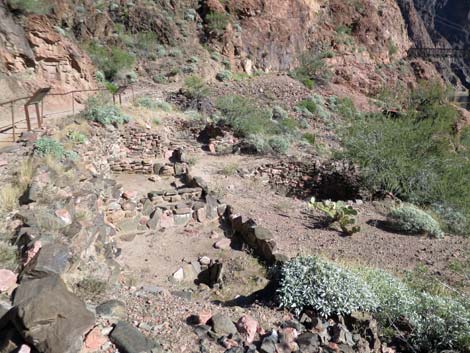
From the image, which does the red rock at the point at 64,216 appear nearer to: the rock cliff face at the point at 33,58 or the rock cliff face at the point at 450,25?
the rock cliff face at the point at 33,58

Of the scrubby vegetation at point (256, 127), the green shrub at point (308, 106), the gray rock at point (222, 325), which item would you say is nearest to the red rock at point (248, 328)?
the gray rock at point (222, 325)

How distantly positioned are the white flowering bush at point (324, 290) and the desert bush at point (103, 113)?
9.21 metres

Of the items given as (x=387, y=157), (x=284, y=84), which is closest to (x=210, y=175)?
(x=387, y=157)

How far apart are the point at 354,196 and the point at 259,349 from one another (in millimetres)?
7947

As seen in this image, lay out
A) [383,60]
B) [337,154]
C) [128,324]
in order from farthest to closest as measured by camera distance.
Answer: [383,60]
[337,154]
[128,324]

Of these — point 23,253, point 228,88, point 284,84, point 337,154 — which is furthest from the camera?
point 284,84

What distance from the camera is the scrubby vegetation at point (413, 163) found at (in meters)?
9.24

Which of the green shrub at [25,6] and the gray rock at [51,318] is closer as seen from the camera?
the gray rock at [51,318]

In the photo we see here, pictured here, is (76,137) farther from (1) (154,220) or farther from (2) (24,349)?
(2) (24,349)

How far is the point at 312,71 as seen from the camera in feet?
103

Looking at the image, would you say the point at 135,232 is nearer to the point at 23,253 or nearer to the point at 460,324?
the point at 23,253

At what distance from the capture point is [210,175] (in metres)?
10.5

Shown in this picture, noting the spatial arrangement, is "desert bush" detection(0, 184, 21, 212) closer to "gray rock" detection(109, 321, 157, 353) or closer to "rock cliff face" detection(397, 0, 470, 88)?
"gray rock" detection(109, 321, 157, 353)

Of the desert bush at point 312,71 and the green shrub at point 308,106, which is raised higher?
the desert bush at point 312,71
